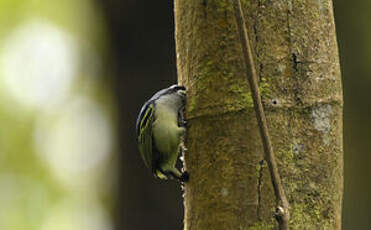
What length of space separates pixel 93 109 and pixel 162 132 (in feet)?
29.9

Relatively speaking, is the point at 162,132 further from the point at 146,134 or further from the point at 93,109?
the point at 93,109

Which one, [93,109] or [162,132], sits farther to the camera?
[93,109]

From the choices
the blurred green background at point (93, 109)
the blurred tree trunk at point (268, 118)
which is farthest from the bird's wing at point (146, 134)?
the blurred green background at point (93, 109)

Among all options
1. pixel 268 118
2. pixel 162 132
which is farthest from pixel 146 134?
pixel 268 118

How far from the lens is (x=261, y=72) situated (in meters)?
2.14

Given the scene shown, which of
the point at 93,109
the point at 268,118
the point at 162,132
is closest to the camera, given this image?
the point at 268,118

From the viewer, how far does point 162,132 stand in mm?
2721

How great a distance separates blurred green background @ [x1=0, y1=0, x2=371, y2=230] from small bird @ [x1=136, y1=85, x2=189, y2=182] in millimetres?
3501

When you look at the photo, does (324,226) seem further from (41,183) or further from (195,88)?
(41,183)

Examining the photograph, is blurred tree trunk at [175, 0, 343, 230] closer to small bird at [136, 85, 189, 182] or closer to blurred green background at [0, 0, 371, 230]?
small bird at [136, 85, 189, 182]

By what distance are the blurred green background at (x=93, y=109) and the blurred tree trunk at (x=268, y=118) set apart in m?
4.07

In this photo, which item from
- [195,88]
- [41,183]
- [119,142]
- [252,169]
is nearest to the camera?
[252,169]

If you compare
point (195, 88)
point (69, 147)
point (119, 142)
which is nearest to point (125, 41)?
point (119, 142)

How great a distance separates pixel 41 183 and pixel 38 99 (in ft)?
5.73
